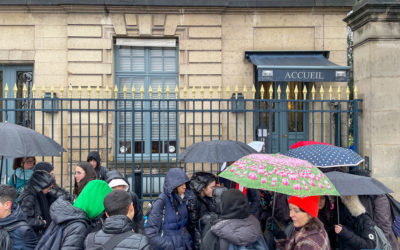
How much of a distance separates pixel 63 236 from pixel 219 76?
797 centimetres

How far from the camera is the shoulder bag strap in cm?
290

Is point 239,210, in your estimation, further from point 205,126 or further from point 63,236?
point 205,126

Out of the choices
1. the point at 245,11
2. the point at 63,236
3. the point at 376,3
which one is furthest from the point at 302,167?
the point at 245,11

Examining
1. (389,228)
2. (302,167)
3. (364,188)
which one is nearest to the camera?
(302,167)

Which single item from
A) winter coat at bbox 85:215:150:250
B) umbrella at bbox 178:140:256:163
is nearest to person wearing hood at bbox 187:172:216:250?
umbrella at bbox 178:140:256:163

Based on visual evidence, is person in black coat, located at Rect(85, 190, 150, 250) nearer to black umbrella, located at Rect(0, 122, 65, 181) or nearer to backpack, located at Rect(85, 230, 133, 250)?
backpack, located at Rect(85, 230, 133, 250)

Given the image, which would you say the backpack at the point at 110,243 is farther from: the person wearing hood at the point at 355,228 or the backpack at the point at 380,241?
the backpack at the point at 380,241

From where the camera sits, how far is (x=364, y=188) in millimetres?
3703

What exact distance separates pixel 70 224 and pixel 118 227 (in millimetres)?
611

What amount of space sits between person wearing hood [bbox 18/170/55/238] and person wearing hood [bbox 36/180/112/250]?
1216 mm

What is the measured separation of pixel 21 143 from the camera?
4609 mm

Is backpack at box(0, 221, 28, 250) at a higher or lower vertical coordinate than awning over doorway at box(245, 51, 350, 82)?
lower

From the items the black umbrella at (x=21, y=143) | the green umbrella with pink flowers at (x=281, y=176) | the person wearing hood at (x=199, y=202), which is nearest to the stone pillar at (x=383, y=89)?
the person wearing hood at (x=199, y=202)

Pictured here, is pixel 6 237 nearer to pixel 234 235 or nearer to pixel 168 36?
pixel 234 235
